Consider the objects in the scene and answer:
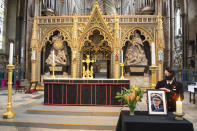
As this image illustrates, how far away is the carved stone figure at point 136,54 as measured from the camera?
12.6m

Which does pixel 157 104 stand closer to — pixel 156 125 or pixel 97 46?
pixel 156 125

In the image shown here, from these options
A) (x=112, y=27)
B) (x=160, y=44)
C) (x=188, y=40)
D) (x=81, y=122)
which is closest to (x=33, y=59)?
(x=112, y=27)

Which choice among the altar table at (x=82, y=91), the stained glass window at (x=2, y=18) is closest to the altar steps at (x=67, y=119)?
the altar table at (x=82, y=91)

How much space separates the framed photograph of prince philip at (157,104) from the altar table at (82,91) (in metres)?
3.62

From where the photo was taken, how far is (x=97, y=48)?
1305 cm

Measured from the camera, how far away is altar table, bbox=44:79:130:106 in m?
6.63

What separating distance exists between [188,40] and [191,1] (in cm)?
433

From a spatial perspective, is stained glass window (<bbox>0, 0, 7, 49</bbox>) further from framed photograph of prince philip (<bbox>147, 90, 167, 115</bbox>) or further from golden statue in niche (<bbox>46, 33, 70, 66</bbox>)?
framed photograph of prince philip (<bbox>147, 90, 167, 115</bbox>)

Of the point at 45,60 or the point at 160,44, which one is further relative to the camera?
the point at 45,60

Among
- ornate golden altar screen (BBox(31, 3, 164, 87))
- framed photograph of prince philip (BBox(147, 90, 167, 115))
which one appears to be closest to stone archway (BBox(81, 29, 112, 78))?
ornate golden altar screen (BBox(31, 3, 164, 87))

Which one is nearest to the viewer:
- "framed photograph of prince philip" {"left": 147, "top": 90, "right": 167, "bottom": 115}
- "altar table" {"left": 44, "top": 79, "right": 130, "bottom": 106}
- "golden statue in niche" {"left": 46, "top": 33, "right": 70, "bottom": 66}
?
"framed photograph of prince philip" {"left": 147, "top": 90, "right": 167, "bottom": 115}

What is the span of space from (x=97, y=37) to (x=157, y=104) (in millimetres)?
11062

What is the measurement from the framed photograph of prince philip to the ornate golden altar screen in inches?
359

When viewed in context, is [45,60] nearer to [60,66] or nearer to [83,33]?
[60,66]
